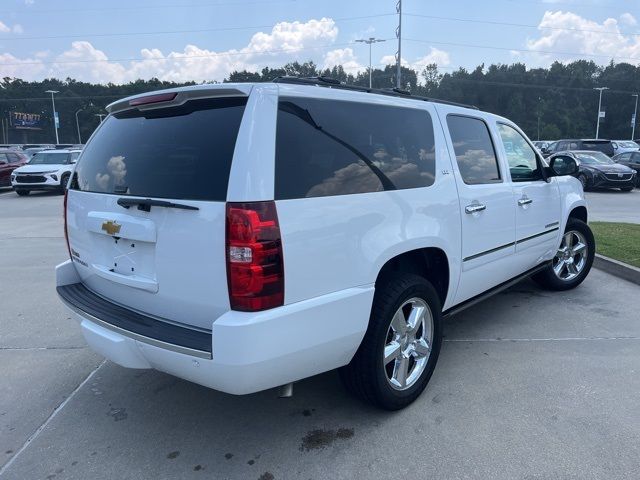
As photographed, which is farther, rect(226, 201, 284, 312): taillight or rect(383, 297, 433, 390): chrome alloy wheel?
rect(383, 297, 433, 390): chrome alloy wheel

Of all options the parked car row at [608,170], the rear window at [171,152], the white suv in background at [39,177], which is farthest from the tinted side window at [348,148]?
the white suv in background at [39,177]

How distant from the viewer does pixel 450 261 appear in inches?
135

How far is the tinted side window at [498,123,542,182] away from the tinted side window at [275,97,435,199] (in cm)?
127

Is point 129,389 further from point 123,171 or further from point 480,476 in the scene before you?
point 480,476

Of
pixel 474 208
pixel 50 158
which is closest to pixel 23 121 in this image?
pixel 50 158

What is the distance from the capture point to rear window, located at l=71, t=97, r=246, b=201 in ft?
7.83

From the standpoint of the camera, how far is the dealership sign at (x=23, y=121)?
3051 inches

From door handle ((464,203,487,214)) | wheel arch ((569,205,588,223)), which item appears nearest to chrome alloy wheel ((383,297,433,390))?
door handle ((464,203,487,214))

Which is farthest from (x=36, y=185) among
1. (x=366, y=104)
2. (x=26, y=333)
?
(x=366, y=104)

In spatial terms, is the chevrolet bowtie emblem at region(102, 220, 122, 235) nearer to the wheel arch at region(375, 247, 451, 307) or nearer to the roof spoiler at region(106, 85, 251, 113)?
the roof spoiler at region(106, 85, 251, 113)

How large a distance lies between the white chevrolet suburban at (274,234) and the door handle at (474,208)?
0.02 m

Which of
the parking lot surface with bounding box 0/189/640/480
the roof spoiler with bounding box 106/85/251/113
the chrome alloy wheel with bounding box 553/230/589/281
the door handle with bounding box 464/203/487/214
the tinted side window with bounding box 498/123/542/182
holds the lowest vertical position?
the parking lot surface with bounding box 0/189/640/480

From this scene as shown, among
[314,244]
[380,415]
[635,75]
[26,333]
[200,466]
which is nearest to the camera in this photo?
[314,244]

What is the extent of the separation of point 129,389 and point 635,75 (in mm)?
105240
